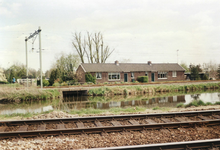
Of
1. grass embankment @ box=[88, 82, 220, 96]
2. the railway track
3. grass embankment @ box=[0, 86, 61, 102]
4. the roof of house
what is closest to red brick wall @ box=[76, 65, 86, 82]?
the roof of house

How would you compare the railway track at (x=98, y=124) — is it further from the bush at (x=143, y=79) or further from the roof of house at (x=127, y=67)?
the bush at (x=143, y=79)

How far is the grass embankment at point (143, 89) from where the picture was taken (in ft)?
78.3

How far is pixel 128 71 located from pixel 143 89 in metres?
11.3

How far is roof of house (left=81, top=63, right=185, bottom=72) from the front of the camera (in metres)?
34.8

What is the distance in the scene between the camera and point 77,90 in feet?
79.9

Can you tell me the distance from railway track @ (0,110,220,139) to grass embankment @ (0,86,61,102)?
42.1 ft

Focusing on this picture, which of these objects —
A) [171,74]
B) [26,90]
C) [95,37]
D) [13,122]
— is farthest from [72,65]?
[13,122]

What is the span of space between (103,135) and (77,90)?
1851 centimetres

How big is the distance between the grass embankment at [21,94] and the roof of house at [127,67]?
1367 centimetres

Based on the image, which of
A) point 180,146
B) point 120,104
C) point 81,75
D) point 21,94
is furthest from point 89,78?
point 180,146

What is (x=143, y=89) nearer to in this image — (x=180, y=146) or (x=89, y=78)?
(x=89, y=78)

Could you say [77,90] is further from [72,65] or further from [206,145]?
[206,145]

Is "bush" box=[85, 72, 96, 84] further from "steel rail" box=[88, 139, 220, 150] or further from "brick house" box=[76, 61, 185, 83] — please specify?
"steel rail" box=[88, 139, 220, 150]

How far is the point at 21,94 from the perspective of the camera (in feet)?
63.4
